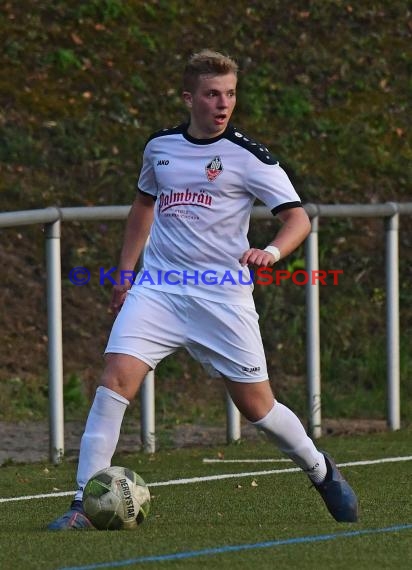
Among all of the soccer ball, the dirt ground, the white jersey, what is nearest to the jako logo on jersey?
the white jersey

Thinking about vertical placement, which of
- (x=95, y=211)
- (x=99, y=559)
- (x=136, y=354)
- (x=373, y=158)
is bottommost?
(x=99, y=559)

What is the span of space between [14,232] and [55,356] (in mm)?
4673

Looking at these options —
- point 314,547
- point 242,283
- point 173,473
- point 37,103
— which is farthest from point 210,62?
point 37,103

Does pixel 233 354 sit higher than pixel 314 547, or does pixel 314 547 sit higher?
pixel 233 354

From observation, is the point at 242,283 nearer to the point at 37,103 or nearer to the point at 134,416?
the point at 134,416

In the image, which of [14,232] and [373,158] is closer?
[14,232]

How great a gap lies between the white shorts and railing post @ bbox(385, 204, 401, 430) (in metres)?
4.54

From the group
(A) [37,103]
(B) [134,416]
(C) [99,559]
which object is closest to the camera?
(C) [99,559]

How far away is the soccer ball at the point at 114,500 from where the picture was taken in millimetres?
6477

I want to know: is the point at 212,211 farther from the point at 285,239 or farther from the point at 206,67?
the point at 206,67

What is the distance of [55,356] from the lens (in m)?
9.55

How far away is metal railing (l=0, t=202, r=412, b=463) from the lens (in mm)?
9539

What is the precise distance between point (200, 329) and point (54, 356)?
9.47ft

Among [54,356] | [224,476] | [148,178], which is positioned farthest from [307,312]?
[148,178]
